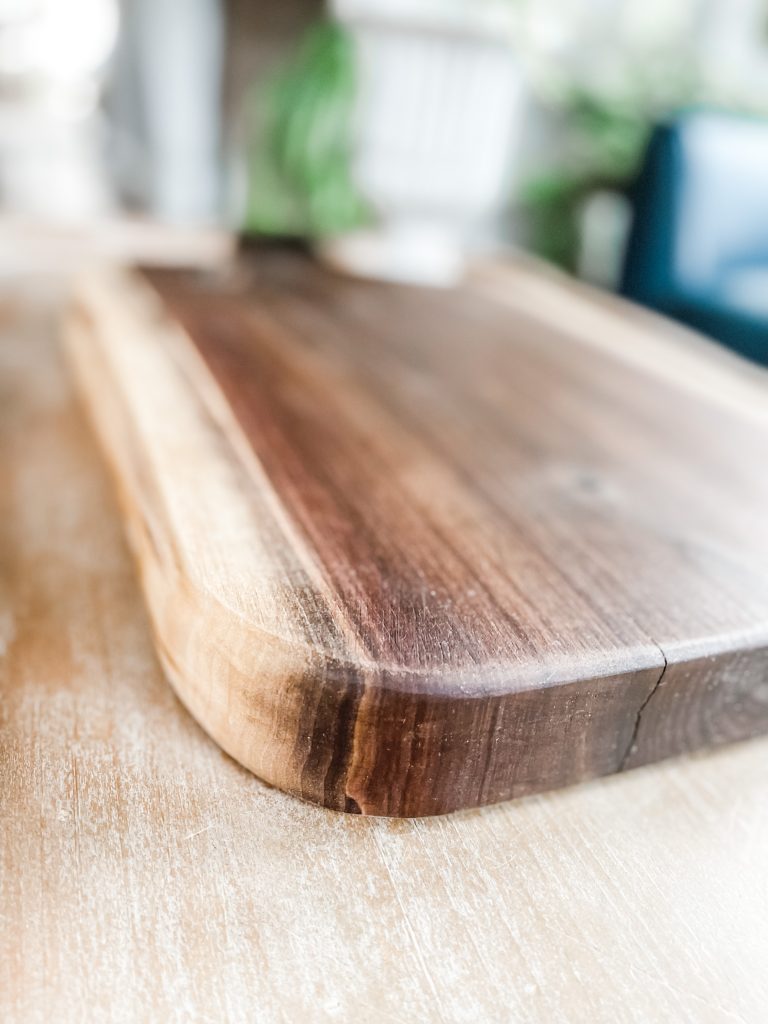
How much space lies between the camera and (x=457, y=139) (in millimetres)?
1661

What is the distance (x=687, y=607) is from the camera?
18.5 inches

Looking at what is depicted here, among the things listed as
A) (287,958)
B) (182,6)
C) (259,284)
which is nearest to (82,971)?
(287,958)

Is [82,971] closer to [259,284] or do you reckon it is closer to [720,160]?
[259,284]

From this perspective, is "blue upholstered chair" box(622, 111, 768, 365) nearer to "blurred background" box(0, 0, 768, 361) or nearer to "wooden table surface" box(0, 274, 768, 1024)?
"blurred background" box(0, 0, 768, 361)

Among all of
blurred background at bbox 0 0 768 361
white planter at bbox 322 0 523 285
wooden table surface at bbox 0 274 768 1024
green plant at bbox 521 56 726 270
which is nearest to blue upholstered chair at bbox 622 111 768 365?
blurred background at bbox 0 0 768 361

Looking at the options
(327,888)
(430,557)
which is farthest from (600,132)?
(327,888)

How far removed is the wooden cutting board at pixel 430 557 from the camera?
1.32ft

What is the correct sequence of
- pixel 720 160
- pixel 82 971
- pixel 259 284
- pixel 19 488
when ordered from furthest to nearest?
1. pixel 720 160
2. pixel 259 284
3. pixel 19 488
4. pixel 82 971

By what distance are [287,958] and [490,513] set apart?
314mm

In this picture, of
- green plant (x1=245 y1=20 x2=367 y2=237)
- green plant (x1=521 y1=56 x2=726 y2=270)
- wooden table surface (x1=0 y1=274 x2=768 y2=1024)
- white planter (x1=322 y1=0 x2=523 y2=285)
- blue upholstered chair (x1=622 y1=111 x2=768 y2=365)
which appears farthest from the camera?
green plant (x1=521 y1=56 x2=726 y2=270)

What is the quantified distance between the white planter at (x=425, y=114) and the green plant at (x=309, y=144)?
0.98 meters

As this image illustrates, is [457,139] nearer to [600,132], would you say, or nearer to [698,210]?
[698,210]

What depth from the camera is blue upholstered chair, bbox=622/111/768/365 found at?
6.15 ft

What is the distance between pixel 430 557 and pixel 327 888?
199 mm
